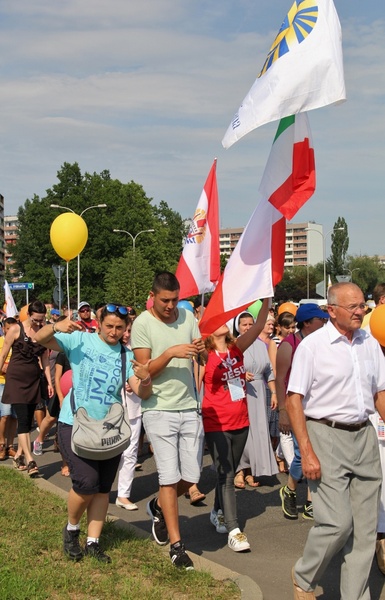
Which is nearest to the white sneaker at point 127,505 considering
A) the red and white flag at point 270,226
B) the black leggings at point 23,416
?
the black leggings at point 23,416

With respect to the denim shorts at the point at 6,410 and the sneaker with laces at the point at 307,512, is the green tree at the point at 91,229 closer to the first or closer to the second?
the denim shorts at the point at 6,410

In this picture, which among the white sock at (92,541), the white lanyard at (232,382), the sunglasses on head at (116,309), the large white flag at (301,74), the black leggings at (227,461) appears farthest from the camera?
the white lanyard at (232,382)

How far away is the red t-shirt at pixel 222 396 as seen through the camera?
6.91 metres

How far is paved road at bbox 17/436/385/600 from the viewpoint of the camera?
5.71 meters

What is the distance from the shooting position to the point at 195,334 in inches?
246

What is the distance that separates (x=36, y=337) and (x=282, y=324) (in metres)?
4.95

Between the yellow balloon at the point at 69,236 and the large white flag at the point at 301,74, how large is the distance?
4665 mm

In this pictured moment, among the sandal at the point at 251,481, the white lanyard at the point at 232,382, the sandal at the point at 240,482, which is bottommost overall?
the sandal at the point at 251,481

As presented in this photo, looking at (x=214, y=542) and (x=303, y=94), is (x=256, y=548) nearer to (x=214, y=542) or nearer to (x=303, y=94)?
(x=214, y=542)

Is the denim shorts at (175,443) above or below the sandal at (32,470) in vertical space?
above

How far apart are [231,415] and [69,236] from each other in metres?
4.61

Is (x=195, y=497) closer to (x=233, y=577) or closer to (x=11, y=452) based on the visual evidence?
(x=233, y=577)

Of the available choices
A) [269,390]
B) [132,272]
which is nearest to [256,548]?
[269,390]

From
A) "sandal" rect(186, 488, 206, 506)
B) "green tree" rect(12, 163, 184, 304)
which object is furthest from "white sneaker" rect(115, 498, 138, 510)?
"green tree" rect(12, 163, 184, 304)
